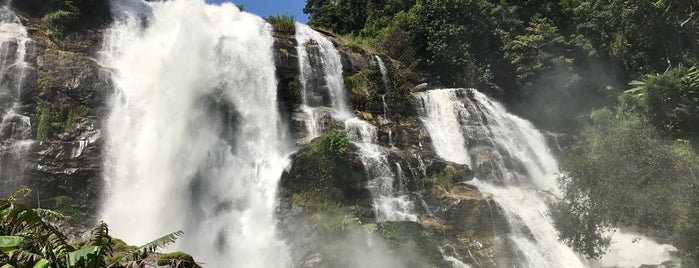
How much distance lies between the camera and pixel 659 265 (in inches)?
578

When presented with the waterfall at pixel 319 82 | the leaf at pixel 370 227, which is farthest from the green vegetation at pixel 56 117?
the leaf at pixel 370 227

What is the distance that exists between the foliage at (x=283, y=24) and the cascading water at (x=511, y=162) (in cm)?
666

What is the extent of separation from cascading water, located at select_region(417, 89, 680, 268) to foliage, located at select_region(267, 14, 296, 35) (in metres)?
6.66

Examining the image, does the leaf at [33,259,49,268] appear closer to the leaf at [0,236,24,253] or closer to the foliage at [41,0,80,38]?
the leaf at [0,236,24,253]

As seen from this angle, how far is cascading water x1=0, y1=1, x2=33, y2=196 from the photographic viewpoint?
1443cm

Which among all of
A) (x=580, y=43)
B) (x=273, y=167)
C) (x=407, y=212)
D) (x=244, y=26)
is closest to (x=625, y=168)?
(x=407, y=212)

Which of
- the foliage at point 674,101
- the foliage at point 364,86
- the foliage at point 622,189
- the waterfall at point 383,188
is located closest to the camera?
the foliage at point 622,189

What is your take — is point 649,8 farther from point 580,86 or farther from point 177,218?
point 177,218

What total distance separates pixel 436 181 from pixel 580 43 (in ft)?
51.5

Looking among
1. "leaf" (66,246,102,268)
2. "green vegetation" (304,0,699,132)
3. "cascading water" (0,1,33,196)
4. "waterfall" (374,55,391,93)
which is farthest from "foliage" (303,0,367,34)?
"leaf" (66,246,102,268)

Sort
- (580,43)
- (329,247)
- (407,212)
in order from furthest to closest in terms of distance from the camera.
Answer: (580,43) < (407,212) < (329,247)

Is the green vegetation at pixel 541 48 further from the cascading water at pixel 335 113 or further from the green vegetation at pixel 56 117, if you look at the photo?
the green vegetation at pixel 56 117

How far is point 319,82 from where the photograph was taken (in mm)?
21484

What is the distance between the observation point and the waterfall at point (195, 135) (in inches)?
590
